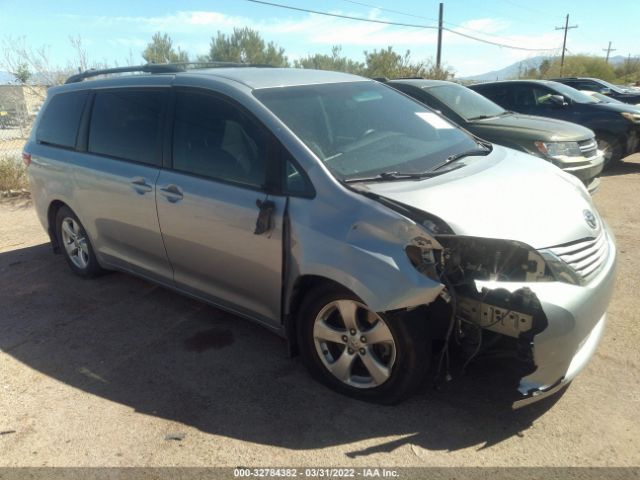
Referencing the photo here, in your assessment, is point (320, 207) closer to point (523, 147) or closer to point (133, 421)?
point (133, 421)

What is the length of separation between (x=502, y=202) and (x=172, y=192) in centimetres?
213

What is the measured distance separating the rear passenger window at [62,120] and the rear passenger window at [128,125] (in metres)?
0.27

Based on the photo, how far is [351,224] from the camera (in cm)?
267

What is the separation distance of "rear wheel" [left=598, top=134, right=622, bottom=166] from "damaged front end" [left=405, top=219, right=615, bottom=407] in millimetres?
7625

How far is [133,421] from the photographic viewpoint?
289 cm

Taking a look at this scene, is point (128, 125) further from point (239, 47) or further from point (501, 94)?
point (239, 47)

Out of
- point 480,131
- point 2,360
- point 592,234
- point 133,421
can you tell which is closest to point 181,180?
point 133,421

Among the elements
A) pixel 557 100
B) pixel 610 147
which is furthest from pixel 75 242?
pixel 610 147

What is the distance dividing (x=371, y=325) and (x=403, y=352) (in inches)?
9.2

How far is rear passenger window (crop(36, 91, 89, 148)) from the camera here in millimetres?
4508

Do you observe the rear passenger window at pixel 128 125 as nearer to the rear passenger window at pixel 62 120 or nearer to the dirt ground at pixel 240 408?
the rear passenger window at pixel 62 120

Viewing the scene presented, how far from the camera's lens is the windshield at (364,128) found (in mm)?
3061

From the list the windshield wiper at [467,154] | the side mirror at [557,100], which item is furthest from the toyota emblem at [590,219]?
the side mirror at [557,100]

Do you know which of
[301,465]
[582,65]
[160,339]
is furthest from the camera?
[582,65]
